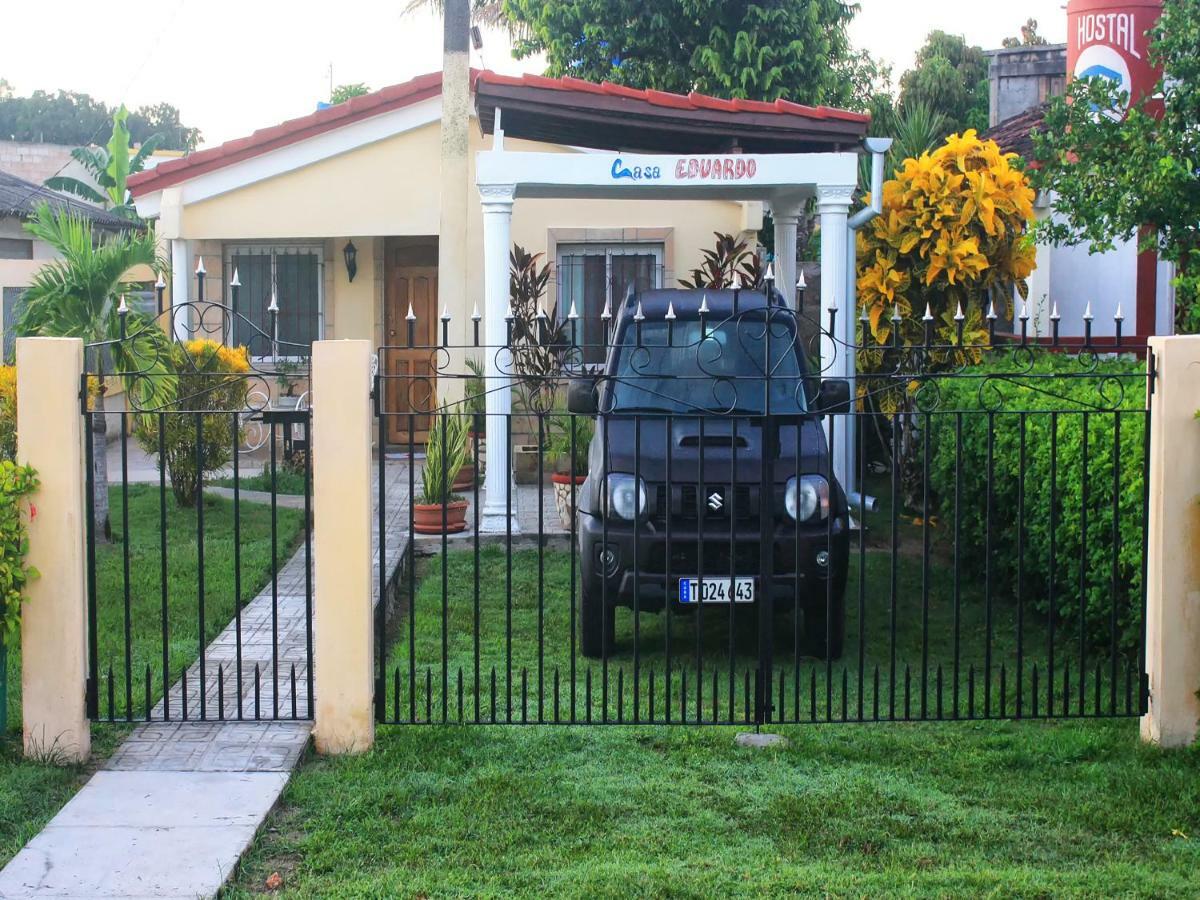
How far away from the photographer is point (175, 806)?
5.56m

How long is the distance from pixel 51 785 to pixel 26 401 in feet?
5.32

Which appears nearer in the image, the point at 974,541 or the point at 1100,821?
the point at 1100,821

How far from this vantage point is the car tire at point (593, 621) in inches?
302

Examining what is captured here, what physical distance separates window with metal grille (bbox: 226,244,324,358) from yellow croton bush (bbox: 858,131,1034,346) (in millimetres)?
7294

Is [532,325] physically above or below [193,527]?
above

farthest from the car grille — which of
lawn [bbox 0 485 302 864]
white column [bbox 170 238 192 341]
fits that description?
white column [bbox 170 238 192 341]

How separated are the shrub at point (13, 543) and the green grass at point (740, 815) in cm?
140

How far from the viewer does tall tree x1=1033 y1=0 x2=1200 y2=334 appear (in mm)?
9070

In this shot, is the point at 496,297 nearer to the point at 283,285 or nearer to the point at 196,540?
the point at 196,540

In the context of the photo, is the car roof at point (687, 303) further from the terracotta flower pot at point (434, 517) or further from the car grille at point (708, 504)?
the terracotta flower pot at point (434, 517)

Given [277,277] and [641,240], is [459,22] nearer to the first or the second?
[641,240]

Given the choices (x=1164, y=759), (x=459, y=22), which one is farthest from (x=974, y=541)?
(x=459, y=22)

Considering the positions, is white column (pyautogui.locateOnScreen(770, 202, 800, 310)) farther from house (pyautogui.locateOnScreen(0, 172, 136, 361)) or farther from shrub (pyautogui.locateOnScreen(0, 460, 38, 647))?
shrub (pyautogui.locateOnScreen(0, 460, 38, 647))

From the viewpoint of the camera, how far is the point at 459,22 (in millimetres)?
13906
